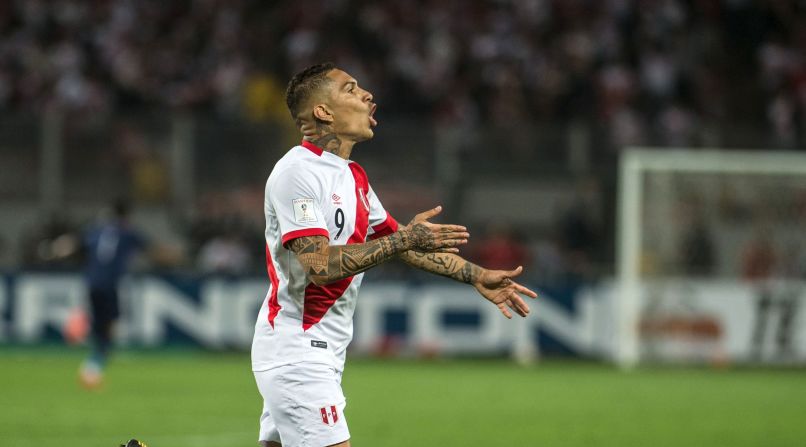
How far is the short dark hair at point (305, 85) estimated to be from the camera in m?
5.66

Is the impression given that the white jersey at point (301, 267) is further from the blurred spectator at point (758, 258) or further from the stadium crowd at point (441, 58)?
the stadium crowd at point (441, 58)

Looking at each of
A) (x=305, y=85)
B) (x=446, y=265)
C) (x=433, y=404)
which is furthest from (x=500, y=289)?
(x=433, y=404)

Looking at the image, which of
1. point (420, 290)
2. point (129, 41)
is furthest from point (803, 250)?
point (129, 41)

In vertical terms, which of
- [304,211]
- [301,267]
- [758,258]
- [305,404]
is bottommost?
[758,258]

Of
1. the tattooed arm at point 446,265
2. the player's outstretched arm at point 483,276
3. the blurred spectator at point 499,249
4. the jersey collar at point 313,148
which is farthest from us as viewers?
the blurred spectator at point 499,249

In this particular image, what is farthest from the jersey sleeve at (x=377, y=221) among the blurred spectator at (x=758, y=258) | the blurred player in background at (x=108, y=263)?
the blurred spectator at (x=758, y=258)

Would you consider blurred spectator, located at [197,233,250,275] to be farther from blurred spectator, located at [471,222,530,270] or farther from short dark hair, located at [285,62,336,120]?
short dark hair, located at [285,62,336,120]

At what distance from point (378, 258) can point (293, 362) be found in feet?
1.79

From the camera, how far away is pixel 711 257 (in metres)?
19.6

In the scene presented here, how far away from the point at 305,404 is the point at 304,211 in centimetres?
75

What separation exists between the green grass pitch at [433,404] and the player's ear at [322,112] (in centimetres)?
526

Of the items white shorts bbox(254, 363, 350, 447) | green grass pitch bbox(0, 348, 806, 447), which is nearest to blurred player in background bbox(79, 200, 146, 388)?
green grass pitch bbox(0, 348, 806, 447)

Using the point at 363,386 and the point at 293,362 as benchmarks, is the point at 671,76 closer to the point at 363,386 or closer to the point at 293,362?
the point at 363,386

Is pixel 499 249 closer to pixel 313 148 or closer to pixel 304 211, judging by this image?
pixel 313 148
